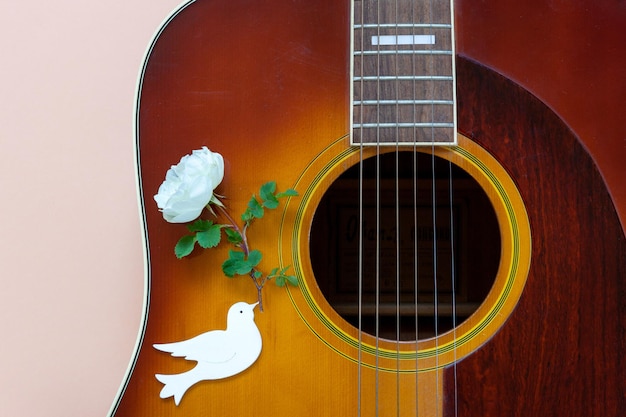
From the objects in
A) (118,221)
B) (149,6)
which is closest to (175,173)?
(118,221)

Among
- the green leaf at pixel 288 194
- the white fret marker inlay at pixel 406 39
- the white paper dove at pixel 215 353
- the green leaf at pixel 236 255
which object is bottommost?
the white paper dove at pixel 215 353

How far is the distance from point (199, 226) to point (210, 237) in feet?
0.06

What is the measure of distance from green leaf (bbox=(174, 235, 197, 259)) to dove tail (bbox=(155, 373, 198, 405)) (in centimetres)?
15

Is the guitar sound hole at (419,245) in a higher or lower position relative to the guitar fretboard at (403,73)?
lower

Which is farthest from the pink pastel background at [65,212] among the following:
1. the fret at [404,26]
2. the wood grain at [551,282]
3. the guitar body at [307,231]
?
the wood grain at [551,282]

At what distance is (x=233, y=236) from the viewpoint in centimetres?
67

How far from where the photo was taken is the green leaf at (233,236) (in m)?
0.67

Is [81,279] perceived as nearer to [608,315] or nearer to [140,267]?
[140,267]

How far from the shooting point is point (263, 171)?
2.26 feet

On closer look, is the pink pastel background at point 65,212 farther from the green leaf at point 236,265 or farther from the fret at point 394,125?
the fret at point 394,125

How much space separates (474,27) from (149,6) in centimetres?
60

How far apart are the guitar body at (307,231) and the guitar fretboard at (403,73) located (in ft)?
0.06

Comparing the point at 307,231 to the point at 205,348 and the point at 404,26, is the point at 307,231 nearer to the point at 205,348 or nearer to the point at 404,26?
the point at 205,348

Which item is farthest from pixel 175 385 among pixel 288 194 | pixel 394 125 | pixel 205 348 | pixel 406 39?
pixel 406 39
